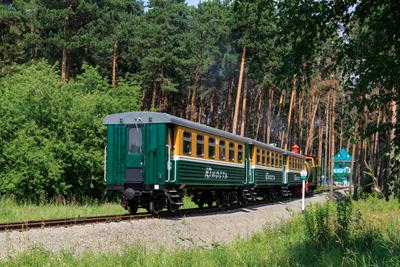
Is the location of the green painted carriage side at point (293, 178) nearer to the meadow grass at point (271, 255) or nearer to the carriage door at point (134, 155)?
the carriage door at point (134, 155)

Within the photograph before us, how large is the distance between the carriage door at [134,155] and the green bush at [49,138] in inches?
225

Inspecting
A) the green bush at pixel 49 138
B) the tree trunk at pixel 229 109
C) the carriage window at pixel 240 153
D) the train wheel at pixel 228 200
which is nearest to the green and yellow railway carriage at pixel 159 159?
the train wheel at pixel 228 200

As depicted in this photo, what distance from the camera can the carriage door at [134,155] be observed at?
1628 centimetres

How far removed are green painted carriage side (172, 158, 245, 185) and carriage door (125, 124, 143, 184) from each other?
3.72 ft

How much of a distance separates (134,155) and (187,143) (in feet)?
5.52

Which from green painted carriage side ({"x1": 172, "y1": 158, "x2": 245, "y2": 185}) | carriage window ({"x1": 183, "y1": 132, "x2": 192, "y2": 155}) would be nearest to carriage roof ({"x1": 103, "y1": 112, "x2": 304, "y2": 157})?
carriage window ({"x1": 183, "y1": 132, "x2": 192, "y2": 155})

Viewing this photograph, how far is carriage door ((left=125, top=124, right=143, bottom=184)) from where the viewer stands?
16.3m

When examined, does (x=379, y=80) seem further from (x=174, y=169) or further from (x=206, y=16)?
(x=206, y=16)

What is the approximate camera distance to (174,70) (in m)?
48.6

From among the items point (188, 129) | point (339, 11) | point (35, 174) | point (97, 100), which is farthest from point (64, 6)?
point (339, 11)

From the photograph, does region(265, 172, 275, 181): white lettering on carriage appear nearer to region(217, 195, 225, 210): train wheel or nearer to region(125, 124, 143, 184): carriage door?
region(217, 195, 225, 210): train wheel

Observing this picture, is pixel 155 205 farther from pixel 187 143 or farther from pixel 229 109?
pixel 229 109

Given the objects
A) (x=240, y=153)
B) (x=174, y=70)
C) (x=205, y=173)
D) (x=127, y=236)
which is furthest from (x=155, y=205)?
(x=174, y=70)

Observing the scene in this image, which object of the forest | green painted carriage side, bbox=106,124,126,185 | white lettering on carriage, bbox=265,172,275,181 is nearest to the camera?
the forest
